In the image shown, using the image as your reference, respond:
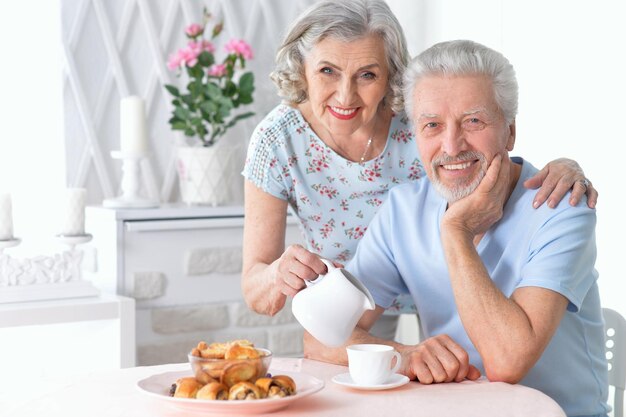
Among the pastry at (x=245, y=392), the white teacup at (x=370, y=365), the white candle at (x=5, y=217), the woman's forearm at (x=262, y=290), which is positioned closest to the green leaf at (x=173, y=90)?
the white candle at (x=5, y=217)

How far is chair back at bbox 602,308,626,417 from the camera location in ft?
5.33

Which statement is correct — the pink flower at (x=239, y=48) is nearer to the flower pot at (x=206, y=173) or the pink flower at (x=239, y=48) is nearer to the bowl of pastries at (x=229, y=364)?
the flower pot at (x=206, y=173)

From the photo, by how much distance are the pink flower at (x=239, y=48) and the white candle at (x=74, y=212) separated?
25.3 inches

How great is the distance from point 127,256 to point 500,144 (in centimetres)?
129

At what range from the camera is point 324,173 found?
72.4 inches

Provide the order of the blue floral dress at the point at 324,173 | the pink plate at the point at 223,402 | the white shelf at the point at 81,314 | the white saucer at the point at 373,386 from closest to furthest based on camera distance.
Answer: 1. the pink plate at the point at 223,402
2. the white saucer at the point at 373,386
3. the blue floral dress at the point at 324,173
4. the white shelf at the point at 81,314

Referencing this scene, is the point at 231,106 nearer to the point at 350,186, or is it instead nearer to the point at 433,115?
the point at 350,186

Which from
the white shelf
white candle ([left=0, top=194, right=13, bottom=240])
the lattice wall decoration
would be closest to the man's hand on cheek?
the white shelf

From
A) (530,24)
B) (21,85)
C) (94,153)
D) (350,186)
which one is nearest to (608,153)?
(530,24)

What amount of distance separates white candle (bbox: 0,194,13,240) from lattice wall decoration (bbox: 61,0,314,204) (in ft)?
1.20

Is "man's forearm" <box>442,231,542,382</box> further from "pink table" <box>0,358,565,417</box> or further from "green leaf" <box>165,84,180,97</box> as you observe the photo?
"green leaf" <box>165,84,180,97</box>

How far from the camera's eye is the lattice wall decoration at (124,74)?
2662mm

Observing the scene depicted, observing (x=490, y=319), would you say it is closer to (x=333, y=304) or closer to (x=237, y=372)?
(x=333, y=304)

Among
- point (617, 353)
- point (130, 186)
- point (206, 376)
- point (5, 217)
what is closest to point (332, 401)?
point (206, 376)
